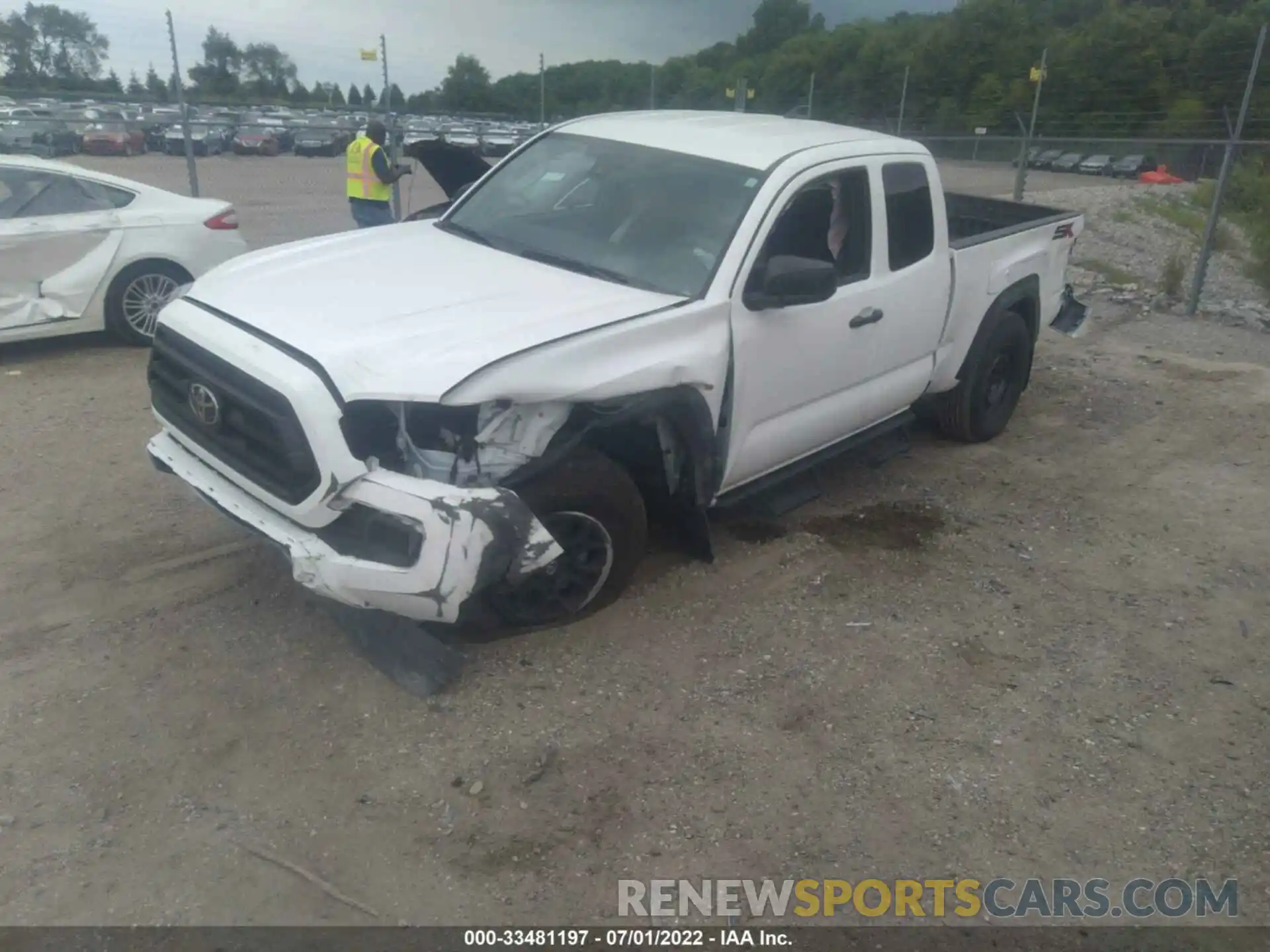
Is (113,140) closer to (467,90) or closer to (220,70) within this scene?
(220,70)

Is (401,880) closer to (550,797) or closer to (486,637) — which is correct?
(550,797)

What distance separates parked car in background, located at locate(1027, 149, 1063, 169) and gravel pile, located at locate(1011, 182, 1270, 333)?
0.72 m

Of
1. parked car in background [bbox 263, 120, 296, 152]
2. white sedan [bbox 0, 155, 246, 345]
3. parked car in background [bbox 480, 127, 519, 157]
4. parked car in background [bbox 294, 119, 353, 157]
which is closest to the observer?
white sedan [bbox 0, 155, 246, 345]

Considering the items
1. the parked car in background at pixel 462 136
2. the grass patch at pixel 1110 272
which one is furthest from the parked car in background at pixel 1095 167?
the parked car in background at pixel 462 136

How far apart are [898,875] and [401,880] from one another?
1.47 metres

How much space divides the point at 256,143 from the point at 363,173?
19.7 ft

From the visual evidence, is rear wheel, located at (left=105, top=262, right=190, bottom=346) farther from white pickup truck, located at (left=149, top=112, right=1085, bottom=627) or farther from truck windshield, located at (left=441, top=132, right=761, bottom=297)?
truck windshield, located at (left=441, top=132, right=761, bottom=297)

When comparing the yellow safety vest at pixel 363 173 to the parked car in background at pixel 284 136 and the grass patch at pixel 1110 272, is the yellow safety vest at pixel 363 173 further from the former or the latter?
the grass patch at pixel 1110 272

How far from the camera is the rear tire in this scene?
6.45 metres

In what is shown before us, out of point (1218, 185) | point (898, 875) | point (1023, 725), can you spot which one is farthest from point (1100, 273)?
point (898, 875)

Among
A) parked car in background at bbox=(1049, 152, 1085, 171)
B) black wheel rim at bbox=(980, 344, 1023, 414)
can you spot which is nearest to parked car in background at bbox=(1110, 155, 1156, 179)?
parked car in background at bbox=(1049, 152, 1085, 171)

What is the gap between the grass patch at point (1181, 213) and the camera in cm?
1712

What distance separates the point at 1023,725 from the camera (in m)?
3.91

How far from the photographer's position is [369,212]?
10961 mm
